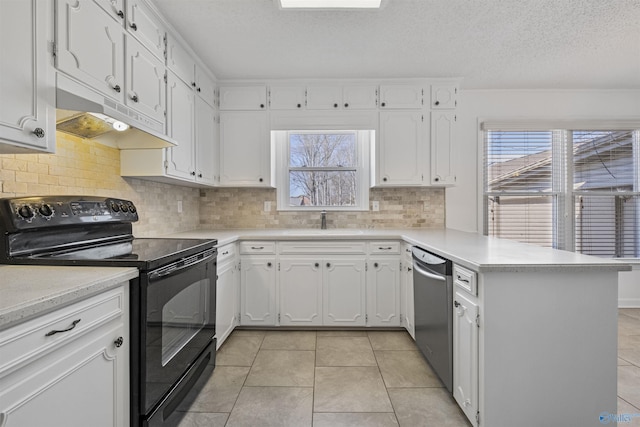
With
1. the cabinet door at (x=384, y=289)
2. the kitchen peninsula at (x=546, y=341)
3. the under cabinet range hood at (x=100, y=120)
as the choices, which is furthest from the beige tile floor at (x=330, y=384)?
the under cabinet range hood at (x=100, y=120)

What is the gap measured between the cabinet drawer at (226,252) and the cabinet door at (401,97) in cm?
197

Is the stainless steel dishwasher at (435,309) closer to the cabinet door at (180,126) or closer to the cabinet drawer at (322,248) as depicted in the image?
the cabinet drawer at (322,248)

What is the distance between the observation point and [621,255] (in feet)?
11.4

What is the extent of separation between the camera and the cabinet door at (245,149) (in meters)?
3.06

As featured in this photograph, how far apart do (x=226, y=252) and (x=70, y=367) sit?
1534 millimetres

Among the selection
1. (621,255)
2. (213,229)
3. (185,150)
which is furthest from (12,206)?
(621,255)

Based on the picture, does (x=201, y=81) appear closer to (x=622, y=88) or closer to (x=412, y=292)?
(x=412, y=292)

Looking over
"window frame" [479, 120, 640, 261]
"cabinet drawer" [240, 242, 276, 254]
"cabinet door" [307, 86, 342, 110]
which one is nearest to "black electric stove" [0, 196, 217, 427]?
"cabinet drawer" [240, 242, 276, 254]

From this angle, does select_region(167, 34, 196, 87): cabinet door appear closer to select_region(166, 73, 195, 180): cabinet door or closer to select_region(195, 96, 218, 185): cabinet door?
select_region(166, 73, 195, 180): cabinet door

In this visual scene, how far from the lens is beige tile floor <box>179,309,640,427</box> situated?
1.67 meters

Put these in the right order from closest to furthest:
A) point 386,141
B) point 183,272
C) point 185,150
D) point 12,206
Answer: point 12,206 < point 183,272 < point 185,150 < point 386,141

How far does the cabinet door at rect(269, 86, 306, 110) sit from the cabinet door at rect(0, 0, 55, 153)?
6.36ft

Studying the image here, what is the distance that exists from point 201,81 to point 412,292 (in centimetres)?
255

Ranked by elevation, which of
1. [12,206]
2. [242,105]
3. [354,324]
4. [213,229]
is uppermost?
[242,105]
